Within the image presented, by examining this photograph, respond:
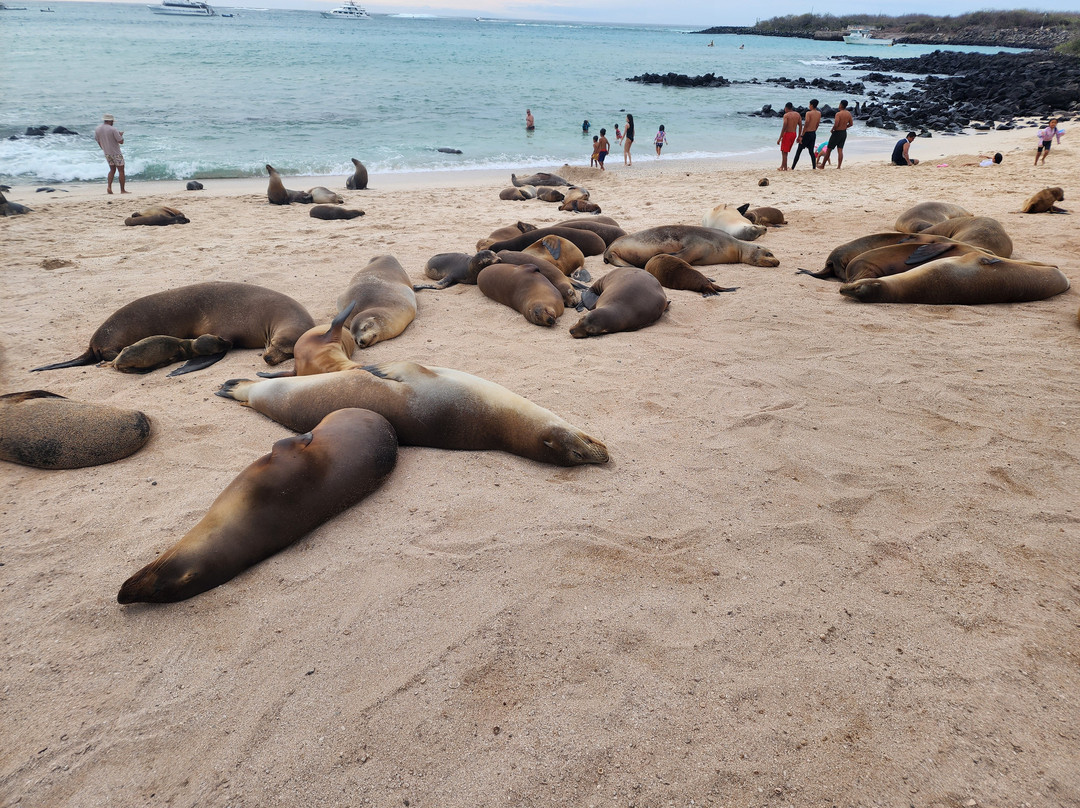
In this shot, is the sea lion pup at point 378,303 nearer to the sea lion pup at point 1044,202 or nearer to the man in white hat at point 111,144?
the sea lion pup at point 1044,202

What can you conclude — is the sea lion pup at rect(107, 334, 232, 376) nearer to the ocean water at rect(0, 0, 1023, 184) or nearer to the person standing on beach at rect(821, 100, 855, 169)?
the ocean water at rect(0, 0, 1023, 184)

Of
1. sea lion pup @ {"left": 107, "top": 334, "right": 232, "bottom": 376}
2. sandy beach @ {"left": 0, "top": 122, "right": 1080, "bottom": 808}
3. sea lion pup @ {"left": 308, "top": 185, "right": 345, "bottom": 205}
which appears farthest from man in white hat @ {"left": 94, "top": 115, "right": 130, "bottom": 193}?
sea lion pup @ {"left": 107, "top": 334, "right": 232, "bottom": 376}

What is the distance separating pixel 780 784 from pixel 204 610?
2305 mm

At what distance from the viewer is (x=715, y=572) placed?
2.66 metres

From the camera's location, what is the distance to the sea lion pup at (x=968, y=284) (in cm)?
554

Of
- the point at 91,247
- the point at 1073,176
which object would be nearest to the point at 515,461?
the point at 91,247

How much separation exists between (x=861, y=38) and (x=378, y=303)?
4953 inches

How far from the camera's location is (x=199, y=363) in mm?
4887

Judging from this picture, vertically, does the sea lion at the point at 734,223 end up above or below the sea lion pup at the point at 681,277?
above

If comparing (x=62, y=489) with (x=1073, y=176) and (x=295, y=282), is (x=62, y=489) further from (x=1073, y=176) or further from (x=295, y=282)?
(x=1073, y=176)

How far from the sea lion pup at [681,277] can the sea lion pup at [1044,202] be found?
5.69 meters

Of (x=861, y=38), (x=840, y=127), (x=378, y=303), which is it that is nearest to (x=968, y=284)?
(x=378, y=303)

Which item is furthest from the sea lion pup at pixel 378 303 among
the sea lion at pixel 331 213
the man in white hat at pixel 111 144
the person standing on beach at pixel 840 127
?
the person standing on beach at pixel 840 127

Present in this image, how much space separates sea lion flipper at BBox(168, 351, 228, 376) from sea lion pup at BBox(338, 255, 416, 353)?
3.54ft
